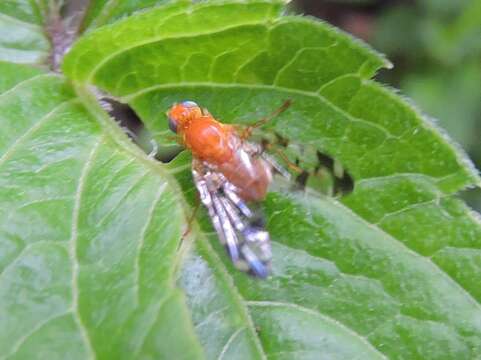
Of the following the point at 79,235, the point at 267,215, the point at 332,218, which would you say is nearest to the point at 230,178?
the point at 267,215

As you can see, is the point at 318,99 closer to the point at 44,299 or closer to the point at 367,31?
the point at 44,299

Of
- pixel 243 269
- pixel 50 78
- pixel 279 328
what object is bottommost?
pixel 279 328

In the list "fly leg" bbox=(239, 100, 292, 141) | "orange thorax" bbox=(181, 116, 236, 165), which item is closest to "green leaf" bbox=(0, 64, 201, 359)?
"orange thorax" bbox=(181, 116, 236, 165)

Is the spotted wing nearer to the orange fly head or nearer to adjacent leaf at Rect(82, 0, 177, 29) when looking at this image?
the orange fly head

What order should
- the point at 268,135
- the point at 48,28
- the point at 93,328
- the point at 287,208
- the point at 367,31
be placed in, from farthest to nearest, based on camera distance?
the point at 367,31 < the point at 48,28 < the point at 268,135 < the point at 287,208 < the point at 93,328

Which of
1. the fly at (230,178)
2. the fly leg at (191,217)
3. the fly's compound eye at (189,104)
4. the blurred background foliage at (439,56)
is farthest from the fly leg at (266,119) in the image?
the blurred background foliage at (439,56)

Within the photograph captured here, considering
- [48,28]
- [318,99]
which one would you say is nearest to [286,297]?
[318,99]

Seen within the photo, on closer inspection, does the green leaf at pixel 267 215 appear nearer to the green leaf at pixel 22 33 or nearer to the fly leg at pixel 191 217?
the fly leg at pixel 191 217
